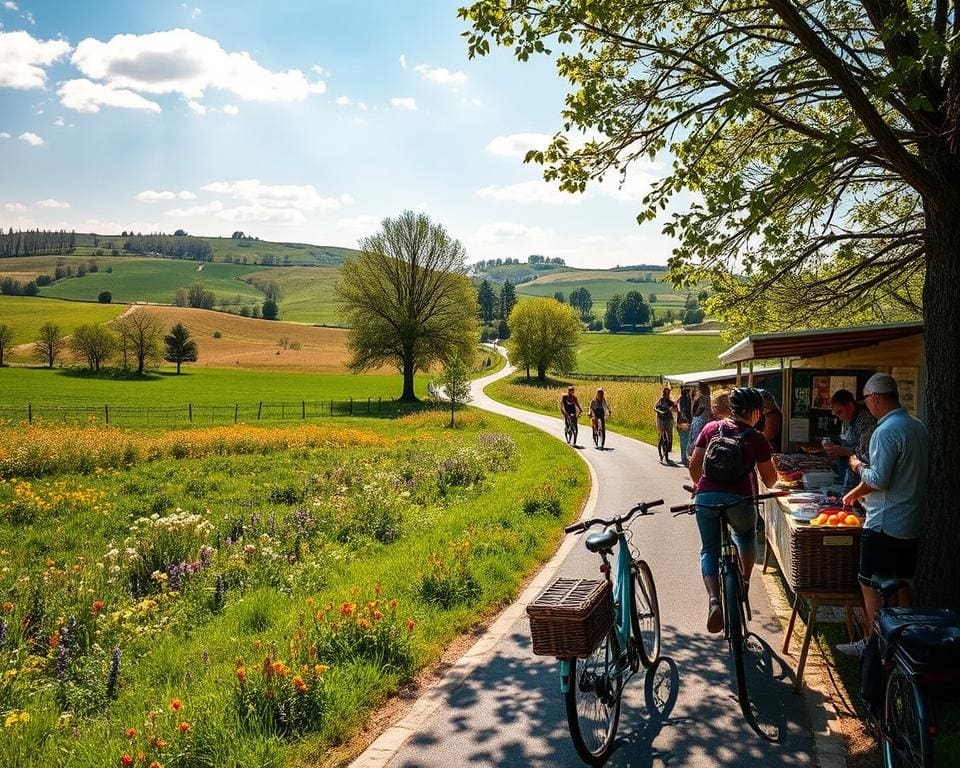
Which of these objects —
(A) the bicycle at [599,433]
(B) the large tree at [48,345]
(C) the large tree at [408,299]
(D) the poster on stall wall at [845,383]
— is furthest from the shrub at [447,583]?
(B) the large tree at [48,345]

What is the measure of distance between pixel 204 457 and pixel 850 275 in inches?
746

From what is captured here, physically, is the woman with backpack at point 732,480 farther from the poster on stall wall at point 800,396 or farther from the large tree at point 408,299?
the large tree at point 408,299

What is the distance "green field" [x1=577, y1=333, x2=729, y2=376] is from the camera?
299 ft

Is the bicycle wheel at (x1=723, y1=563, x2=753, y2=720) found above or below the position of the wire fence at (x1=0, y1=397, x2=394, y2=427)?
above

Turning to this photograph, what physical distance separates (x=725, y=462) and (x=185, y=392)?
60134 millimetres

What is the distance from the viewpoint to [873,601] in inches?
190

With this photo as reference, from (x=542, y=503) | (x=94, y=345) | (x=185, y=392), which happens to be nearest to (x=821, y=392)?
(x=542, y=503)

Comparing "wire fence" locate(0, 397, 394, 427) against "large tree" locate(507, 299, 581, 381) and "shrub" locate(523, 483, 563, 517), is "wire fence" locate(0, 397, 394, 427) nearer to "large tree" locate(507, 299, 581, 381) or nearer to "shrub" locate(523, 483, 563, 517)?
"shrub" locate(523, 483, 563, 517)

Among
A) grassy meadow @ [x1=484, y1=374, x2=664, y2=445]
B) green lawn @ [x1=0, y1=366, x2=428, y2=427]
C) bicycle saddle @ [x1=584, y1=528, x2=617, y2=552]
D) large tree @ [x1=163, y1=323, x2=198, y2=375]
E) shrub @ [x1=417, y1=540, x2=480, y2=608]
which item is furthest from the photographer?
large tree @ [x1=163, y1=323, x2=198, y2=375]

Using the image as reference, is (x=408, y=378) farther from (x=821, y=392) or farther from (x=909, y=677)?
(x=909, y=677)

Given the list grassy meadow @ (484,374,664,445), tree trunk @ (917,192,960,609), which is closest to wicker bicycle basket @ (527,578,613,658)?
tree trunk @ (917,192,960,609)

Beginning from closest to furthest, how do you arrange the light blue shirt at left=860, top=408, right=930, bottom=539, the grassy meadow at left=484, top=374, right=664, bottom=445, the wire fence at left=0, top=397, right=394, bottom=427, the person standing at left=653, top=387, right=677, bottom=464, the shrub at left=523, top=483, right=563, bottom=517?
the light blue shirt at left=860, top=408, right=930, bottom=539
the shrub at left=523, top=483, right=563, bottom=517
the person standing at left=653, top=387, right=677, bottom=464
the grassy meadow at left=484, top=374, right=664, bottom=445
the wire fence at left=0, top=397, right=394, bottom=427

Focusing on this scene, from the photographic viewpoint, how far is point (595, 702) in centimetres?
424

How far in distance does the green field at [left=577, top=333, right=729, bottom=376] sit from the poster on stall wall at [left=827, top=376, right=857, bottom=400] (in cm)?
7442
